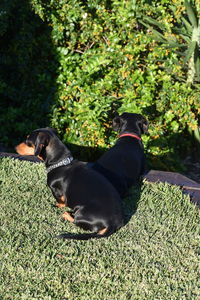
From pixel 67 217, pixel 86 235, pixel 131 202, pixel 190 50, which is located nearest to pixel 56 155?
pixel 67 217

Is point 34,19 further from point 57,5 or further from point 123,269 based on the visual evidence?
point 123,269

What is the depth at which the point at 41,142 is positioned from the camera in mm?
4703

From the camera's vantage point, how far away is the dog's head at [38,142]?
15.4 feet

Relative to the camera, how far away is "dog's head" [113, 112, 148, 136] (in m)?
5.53

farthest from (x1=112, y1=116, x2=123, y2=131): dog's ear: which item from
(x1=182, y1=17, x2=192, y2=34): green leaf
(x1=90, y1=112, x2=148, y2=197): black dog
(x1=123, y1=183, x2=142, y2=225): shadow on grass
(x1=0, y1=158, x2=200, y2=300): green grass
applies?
(x1=182, y1=17, x2=192, y2=34): green leaf

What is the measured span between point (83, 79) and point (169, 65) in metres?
1.21

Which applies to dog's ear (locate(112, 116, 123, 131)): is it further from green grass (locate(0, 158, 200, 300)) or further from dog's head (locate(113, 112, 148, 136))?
green grass (locate(0, 158, 200, 300))

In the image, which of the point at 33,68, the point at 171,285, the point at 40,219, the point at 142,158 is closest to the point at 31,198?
the point at 40,219

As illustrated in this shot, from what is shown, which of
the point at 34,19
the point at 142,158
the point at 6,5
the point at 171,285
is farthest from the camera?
the point at 34,19

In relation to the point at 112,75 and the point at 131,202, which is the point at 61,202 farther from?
the point at 112,75

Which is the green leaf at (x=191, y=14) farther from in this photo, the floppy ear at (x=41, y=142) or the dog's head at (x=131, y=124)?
the floppy ear at (x=41, y=142)

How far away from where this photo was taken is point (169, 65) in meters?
6.59

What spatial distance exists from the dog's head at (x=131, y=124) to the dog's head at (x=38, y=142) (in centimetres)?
98

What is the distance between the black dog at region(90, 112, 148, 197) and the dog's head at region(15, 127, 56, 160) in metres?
0.58
